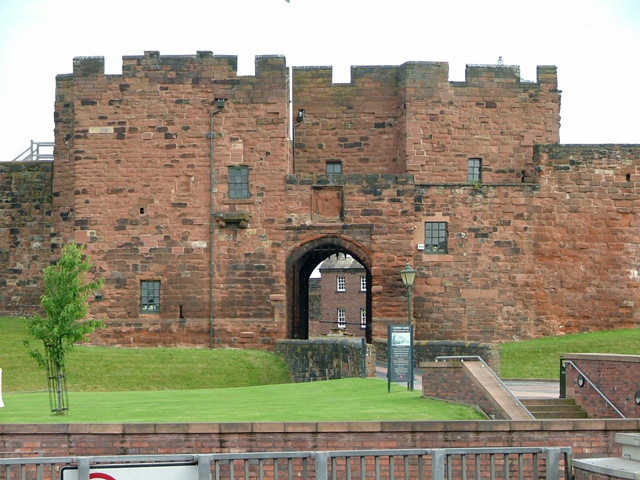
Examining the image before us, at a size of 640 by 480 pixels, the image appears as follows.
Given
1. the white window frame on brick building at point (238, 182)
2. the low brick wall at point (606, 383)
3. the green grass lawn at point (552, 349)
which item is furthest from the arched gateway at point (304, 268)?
the low brick wall at point (606, 383)

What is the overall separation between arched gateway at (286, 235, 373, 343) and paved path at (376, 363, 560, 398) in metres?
5.82

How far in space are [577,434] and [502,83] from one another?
24.4 meters

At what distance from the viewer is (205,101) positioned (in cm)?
3847

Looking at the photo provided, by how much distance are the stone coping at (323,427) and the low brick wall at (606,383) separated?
3.48 metres

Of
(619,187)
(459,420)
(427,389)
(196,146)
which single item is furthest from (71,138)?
(459,420)

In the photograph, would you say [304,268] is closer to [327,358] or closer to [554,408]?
[327,358]

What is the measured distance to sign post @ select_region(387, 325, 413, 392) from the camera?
23.9 meters

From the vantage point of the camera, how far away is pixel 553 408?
22859mm

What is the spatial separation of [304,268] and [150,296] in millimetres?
8849

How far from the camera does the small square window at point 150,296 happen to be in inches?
1506

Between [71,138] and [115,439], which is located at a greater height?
[71,138]

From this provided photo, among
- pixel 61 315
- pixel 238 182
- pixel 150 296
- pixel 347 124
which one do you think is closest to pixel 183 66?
pixel 238 182

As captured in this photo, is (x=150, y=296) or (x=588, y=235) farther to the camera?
(x=588, y=235)

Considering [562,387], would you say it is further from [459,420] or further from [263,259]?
[263,259]
